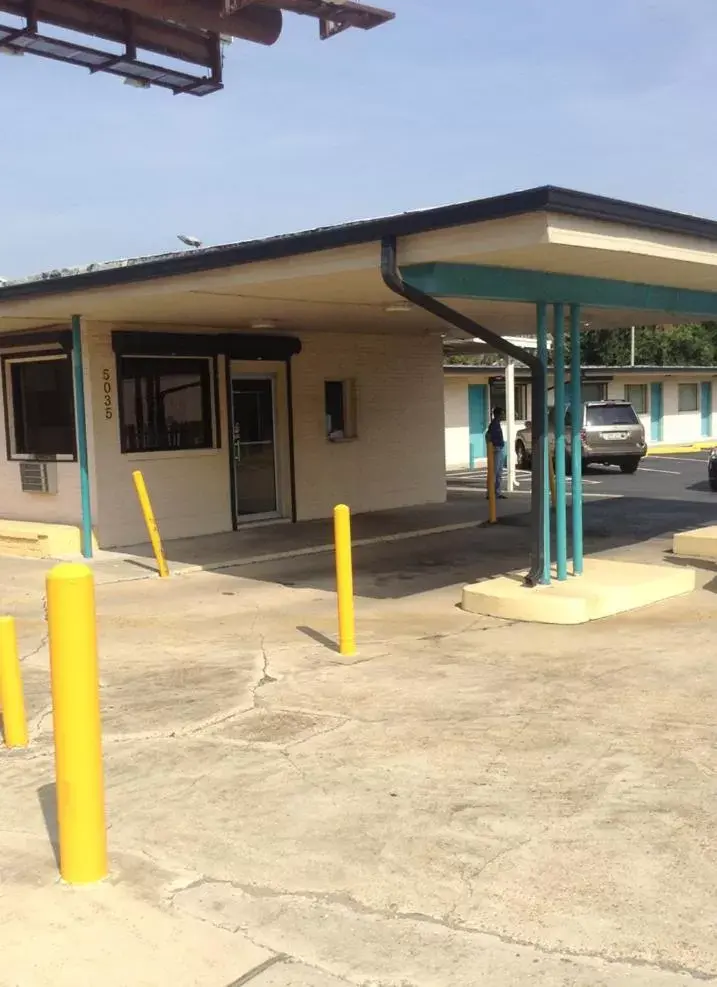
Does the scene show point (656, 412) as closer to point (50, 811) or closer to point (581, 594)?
point (581, 594)

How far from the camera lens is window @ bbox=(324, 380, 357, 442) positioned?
15.5 meters

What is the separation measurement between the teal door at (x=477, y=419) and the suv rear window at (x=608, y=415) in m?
4.27

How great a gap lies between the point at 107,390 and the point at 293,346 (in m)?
3.15

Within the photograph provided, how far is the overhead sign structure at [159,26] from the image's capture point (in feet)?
27.1

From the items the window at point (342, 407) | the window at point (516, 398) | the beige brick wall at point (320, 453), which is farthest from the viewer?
the window at point (516, 398)

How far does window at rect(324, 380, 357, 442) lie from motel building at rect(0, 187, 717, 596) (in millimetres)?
48

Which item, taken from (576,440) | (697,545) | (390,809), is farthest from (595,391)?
(390,809)

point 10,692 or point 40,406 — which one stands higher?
point 40,406

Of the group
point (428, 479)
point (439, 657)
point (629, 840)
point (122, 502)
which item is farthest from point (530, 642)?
point (428, 479)

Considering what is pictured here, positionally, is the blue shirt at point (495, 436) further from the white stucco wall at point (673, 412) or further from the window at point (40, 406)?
the white stucco wall at point (673, 412)

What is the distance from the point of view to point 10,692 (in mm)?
5320

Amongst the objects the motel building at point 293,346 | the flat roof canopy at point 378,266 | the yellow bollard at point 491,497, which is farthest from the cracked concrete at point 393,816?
the yellow bollard at point 491,497

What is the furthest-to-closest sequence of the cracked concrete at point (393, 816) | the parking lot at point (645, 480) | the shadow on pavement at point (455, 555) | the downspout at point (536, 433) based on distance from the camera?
the parking lot at point (645, 480) < the shadow on pavement at point (455, 555) < the downspout at point (536, 433) < the cracked concrete at point (393, 816)

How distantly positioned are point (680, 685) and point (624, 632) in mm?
1416
